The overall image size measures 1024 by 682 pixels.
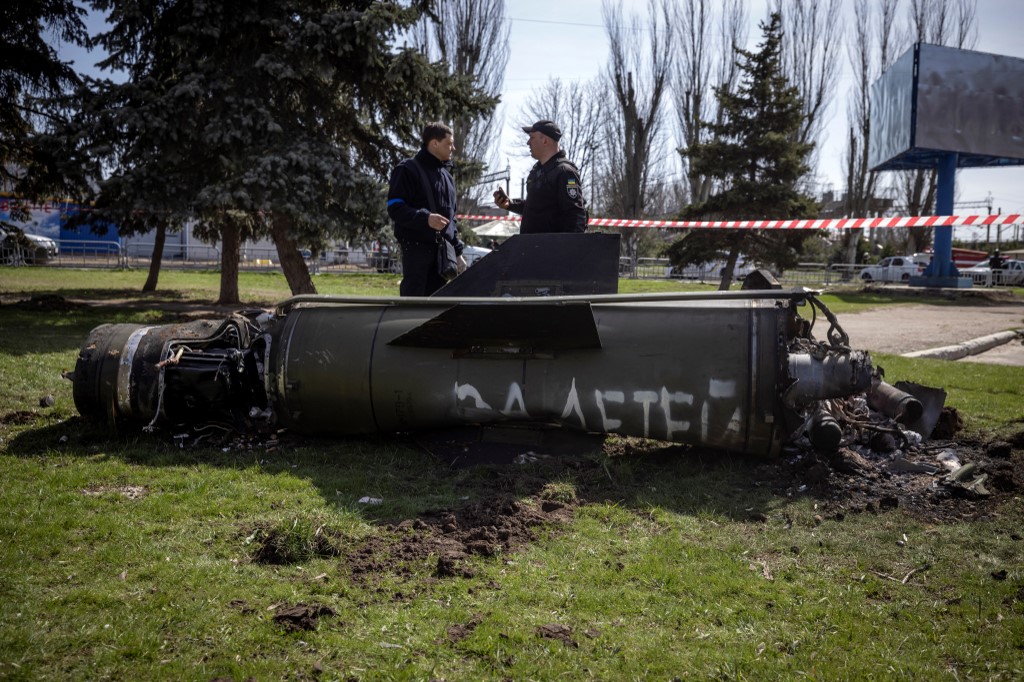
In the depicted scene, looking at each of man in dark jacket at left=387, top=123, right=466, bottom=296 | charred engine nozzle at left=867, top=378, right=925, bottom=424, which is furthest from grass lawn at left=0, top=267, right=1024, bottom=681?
man in dark jacket at left=387, top=123, right=466, bottom=296

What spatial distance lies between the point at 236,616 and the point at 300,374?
2.33 m

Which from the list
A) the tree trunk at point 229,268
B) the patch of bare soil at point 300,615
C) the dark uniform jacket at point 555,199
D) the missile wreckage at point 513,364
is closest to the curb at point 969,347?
the missile wreckage at point 513,364

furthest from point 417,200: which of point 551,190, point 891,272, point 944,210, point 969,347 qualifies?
point 891,272

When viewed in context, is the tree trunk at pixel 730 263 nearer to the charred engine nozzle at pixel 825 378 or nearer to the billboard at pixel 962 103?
the billboard at pixel 962 103

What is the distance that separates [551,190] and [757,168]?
51.5 ft

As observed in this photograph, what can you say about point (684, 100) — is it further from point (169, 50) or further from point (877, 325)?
point (169, 50)

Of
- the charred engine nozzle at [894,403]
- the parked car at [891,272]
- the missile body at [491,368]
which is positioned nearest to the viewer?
the missile body at [491,368]

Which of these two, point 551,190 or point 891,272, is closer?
point 551,190

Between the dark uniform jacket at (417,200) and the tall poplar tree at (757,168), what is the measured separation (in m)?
14.2

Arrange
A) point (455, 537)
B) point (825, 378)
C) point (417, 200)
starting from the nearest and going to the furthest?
1. point (455, 537)
2. point (825, 378)
3. point (417, 200)

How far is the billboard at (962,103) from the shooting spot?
21500 millimetres

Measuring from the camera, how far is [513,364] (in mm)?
4594

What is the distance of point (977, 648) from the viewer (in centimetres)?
251

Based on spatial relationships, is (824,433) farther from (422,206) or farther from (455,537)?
(422,206)
